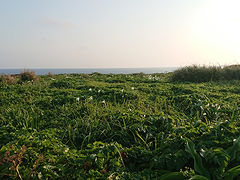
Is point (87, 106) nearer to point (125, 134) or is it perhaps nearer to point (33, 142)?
point (125, 134)

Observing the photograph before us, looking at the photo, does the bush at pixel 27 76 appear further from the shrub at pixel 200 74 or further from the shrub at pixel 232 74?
the shrub at pixel 232 74

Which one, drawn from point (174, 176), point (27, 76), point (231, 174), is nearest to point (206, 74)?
point (231, 174)

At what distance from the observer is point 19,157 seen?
6.41ft

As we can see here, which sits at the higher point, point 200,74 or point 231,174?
point 200,74

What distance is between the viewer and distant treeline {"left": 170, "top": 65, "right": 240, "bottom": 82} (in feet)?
33.5

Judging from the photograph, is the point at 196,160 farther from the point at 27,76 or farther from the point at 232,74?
the point at 232,74

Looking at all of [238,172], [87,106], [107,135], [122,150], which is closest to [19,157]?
[122,150]

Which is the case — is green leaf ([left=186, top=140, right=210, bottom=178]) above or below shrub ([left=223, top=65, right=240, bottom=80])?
below

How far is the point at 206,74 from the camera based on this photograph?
10359 millimetres

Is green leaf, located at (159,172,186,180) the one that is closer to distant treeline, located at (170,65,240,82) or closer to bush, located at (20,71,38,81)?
distant treeline, located at (170,65,240,82)

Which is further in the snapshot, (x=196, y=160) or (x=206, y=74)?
(x=206, y=74)

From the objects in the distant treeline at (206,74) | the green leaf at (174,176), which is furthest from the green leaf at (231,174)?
the distant treeline at (206,74)

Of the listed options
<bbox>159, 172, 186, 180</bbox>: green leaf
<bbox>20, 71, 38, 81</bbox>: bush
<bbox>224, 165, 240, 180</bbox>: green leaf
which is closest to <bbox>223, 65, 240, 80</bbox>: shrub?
<bbox>224, 165, 240, 180</bbox>: green leaf

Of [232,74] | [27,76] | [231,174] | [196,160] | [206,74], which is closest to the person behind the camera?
[231,174]
